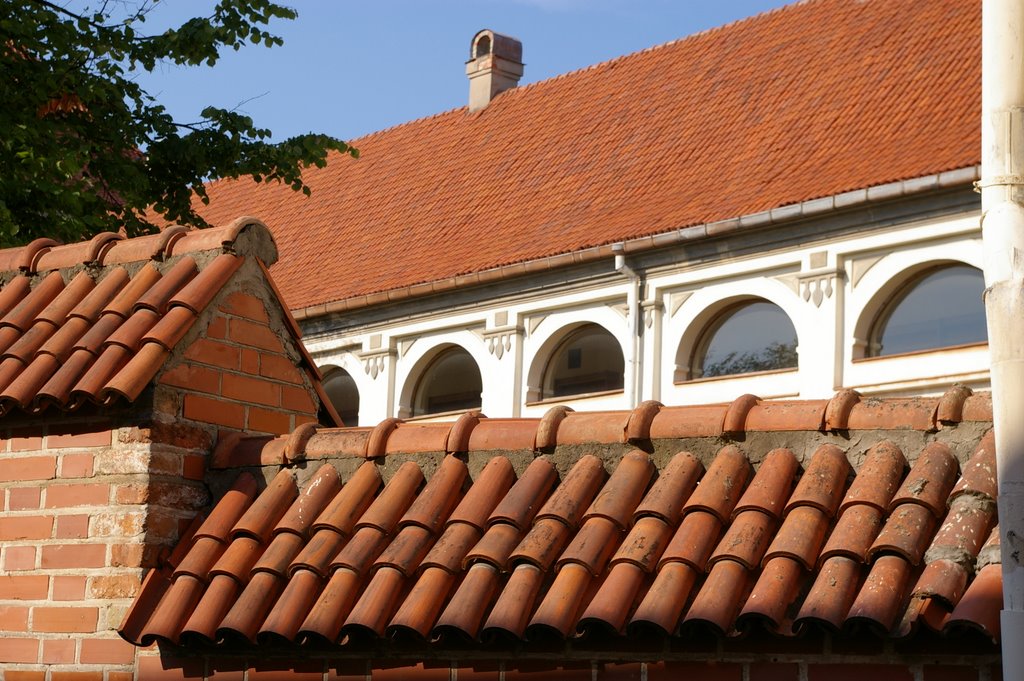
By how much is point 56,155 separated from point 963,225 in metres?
11.1

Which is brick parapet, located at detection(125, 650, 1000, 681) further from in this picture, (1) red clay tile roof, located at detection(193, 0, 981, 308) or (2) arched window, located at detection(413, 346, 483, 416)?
(2) arched window, located at detection(413, 346, 483, 416)

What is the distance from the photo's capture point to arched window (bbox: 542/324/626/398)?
72.7 feet

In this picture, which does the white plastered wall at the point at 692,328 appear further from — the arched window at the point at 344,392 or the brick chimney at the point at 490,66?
the brick chimney at the point at 490,66

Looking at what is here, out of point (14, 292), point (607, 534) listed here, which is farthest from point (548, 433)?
point (14, 292)

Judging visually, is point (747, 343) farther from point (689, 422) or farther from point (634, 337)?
point (689, 422)

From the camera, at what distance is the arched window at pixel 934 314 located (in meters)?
18.2

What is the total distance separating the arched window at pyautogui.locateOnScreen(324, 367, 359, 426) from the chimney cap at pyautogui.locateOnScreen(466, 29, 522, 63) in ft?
21.3

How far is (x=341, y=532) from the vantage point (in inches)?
164

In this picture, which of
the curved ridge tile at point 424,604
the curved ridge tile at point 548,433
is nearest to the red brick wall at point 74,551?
the curved ridge tile at point 424,604

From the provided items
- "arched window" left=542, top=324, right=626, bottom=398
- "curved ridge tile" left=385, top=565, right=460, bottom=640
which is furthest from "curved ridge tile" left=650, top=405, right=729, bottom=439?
"arched window" left=542, top=324, right=626, bottom=398

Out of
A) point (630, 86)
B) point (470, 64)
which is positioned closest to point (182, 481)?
point (630, 86)

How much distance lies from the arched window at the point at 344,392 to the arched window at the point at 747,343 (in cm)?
666

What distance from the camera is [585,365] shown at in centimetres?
2256

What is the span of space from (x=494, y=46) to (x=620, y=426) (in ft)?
80.3
